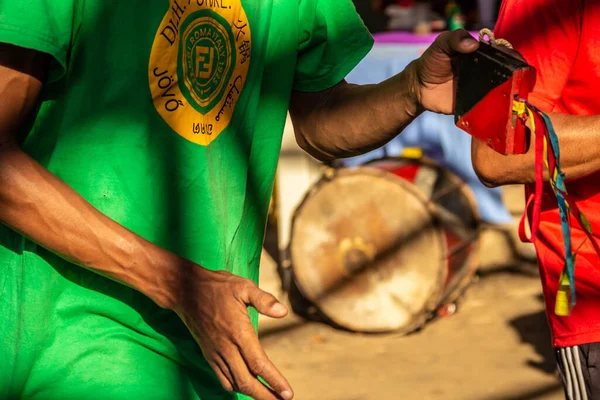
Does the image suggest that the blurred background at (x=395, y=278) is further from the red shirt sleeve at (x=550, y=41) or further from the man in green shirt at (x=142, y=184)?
the man in green shirt at (x=142, y=184)

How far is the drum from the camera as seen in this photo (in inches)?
213

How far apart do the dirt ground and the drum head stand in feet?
0.53

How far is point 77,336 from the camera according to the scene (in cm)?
180

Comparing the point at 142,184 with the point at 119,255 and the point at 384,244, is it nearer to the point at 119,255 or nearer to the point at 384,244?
the point at 119,255

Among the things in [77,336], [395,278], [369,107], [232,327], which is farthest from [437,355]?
[232,327]

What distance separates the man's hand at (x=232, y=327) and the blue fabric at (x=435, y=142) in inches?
171

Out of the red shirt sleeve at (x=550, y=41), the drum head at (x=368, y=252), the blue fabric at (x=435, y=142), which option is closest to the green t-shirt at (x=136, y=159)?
the red shirt sleeve at (x=550, y=41)

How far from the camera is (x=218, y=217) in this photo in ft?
6.25

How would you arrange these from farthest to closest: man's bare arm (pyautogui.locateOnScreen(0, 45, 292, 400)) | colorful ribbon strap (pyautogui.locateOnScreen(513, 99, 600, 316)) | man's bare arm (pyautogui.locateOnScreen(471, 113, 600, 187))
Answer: man's bare arm (pyautogui.locateOnScreen(471, 113, 600, 187)) → colorful ribbon strap (pyautogui.locateOnScreen(513, 99, 600, 316)) → man's bare arm (pyautogui.locateOnScreen(0, 45, 292, 400))

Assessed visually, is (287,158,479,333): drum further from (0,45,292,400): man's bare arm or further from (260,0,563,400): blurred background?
(0,45,292,400): man's bare arm

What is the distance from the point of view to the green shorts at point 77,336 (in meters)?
1.76

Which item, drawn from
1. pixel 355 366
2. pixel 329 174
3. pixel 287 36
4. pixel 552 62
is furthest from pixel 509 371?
pixel 287 36

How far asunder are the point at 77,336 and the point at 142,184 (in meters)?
0.29

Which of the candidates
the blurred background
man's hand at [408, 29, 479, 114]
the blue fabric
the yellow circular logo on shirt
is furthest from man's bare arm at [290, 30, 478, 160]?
the blue fabric
